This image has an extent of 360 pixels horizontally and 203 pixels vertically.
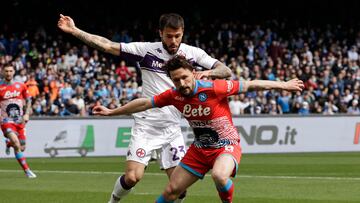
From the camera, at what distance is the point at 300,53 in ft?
125

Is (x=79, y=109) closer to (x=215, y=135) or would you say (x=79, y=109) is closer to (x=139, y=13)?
(x=139, y=13)

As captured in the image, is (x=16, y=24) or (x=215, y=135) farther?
(x=16, y=24)

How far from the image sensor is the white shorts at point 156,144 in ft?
36.7

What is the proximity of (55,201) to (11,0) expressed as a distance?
28.0 m

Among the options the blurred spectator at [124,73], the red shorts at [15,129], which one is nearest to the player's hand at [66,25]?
the red shorts at [15,129]

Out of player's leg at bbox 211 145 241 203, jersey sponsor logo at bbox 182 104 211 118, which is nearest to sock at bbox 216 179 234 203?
player's leg at bbox 211 145 241 203

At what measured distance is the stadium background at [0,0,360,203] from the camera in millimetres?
15398

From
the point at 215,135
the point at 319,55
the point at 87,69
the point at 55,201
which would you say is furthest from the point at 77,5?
the point at 215,135

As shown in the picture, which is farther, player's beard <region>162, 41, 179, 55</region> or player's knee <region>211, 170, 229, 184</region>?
player's beard <region>162, 41, 179, 55</region>

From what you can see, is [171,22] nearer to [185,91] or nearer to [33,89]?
[185,91]

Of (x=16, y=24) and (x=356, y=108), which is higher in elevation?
A: (x=16, y=24)

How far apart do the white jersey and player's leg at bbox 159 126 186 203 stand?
133mm

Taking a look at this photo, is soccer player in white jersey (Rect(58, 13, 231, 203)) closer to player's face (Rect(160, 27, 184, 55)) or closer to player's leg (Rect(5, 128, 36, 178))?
player's face (Rect(160, 27, 184, 55))

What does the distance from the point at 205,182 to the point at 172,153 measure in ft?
18.8
